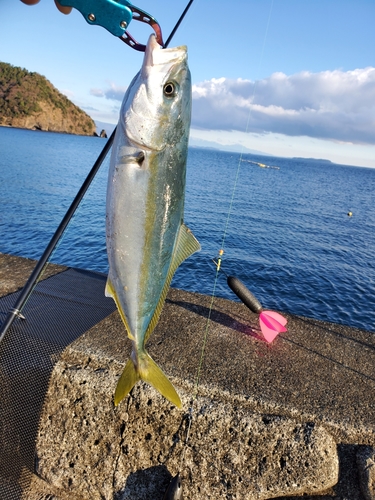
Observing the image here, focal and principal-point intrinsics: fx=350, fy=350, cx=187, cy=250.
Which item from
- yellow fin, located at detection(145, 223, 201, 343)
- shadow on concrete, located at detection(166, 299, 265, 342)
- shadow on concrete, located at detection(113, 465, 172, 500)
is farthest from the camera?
shadow on concrete, located at detection(166, 299, 265, 342)

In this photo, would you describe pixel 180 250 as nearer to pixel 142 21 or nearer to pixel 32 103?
pixel 142 21

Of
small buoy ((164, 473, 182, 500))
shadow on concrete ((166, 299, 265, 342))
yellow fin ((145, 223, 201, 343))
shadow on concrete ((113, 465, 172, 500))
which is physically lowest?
shadow on concrete ((113, 465, 172, 500))

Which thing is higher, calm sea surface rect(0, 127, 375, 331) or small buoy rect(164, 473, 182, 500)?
small buoy rect(164, 473, 182, 500)

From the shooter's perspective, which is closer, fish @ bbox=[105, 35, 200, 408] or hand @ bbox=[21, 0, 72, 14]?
fish @ bbox=[105, 35, 200, 408]

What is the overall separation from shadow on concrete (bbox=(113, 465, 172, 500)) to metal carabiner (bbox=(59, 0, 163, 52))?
11.8ft

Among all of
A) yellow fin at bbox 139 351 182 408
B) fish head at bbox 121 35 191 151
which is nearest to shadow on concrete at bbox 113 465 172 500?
yellow fin at bbox 139 351 182 408

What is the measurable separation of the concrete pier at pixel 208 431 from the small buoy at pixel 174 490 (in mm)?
204

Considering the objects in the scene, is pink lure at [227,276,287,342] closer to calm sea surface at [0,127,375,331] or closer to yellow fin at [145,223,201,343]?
yellow fin at [145,223,201,343]

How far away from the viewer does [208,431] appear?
10.9 ft

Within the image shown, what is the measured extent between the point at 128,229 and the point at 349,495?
3.11m

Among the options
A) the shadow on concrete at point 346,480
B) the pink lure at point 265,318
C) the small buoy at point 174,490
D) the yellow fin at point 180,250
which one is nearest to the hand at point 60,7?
the yellow fin at point 180,250

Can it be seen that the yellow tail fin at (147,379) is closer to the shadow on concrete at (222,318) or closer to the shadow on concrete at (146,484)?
the shadow on concrete at (146,484)

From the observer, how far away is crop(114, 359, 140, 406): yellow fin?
2.53m

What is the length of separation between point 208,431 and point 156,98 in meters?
2.93
